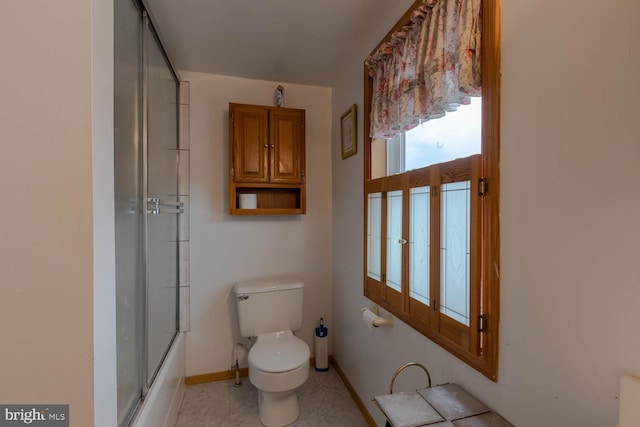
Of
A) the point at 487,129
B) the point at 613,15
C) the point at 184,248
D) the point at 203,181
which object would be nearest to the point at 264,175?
the point at 203,181

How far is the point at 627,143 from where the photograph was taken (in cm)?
59

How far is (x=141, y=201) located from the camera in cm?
133

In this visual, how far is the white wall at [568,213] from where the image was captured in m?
0.60

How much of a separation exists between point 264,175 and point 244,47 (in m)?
0.82

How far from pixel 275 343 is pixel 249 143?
4.54 feet

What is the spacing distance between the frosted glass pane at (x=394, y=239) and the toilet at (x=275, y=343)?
76 centimetres

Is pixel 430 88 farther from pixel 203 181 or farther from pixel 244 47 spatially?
pixel 203 181

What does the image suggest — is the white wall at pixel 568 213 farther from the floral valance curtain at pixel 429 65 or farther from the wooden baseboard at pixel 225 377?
the wooden baseboard at pixel 225 377

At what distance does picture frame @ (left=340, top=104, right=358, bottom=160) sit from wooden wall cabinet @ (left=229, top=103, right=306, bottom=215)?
0.30 meters

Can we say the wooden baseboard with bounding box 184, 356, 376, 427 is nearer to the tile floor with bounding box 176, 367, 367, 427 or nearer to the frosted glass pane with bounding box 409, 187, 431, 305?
the tile floor with bounding box 176, 367, 367, 427

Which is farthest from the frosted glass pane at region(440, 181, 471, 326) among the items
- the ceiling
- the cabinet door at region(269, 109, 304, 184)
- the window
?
the cabinet door at region(269, 109, 304, 184)

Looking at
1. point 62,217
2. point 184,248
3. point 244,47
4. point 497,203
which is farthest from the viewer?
point 184,248

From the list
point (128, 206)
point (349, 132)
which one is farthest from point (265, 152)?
point (128, 206)

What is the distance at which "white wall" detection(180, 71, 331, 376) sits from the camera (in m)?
2.15
